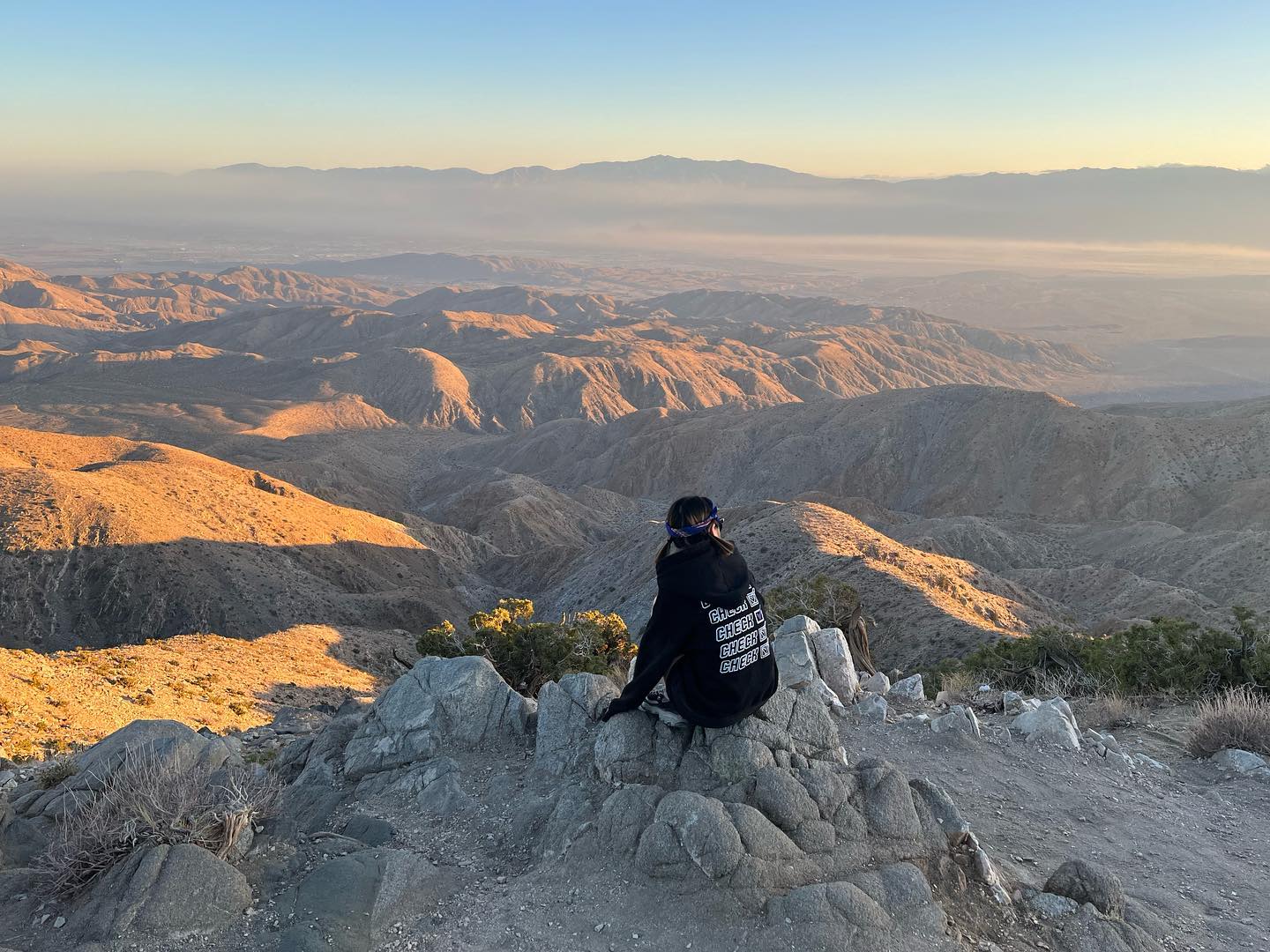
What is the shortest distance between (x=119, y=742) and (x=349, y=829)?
3158 millimetres

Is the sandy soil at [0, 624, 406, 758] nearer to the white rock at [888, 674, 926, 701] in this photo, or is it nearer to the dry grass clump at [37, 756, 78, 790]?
the dry grass clump at [37, 756, 78, 790]

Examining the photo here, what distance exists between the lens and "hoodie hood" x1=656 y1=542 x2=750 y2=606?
617cm

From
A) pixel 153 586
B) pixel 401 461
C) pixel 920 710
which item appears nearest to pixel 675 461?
pixel 401 461

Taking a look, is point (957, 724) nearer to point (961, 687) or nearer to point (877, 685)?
point (877, 685)

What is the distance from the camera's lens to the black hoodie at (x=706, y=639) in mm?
6207

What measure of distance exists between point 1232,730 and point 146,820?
1208cm

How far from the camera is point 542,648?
18.0 m

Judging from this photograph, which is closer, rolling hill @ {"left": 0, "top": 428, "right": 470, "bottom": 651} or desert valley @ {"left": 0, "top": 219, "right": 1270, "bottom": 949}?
desert valley @ {"left": 0, "top": 219, "right": 1270, "bottom": 949}

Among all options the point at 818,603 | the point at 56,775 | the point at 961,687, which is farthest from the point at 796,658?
the point at 818,603

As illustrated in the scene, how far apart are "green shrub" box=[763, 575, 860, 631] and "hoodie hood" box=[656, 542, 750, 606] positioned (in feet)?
46.4

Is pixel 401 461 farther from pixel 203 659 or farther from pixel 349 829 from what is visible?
pixel 349 829

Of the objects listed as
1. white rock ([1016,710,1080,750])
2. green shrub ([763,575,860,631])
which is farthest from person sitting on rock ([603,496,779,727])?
green shrub ([763,575,860,631])

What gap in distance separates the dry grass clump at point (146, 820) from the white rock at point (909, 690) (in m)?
9.02

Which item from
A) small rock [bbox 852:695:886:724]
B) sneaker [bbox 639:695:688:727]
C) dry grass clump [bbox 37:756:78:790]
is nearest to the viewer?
sneaker [bbox 639:695:688:727]
